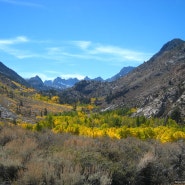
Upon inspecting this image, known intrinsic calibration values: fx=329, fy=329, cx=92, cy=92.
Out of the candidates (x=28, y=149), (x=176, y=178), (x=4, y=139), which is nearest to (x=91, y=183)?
(x=28, y=149)

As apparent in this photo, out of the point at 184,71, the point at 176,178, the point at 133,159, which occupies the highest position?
the point at 184,71

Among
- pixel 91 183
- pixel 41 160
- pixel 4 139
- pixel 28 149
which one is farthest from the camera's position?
pixel 4 139

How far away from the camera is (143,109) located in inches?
5901

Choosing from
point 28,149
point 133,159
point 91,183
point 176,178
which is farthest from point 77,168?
point 176,178

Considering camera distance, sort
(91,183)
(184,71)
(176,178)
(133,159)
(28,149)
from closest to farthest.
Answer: (91,183), (28,149), (133,159), (176,178), (184,71)

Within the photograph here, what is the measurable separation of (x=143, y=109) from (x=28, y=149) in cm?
13796

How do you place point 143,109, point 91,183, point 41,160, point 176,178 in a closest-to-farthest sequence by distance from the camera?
point 91,183
point 41,160
point 176,178
point 143,109

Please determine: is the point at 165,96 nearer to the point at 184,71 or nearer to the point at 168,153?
the point at 184,71

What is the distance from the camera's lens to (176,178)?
1712 cm

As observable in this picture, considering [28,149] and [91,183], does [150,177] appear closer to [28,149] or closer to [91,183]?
[91,183]

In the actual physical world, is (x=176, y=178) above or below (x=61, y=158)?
below

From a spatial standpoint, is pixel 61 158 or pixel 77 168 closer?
pixel 77 168

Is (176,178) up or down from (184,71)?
down

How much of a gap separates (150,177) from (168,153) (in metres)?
4.94
